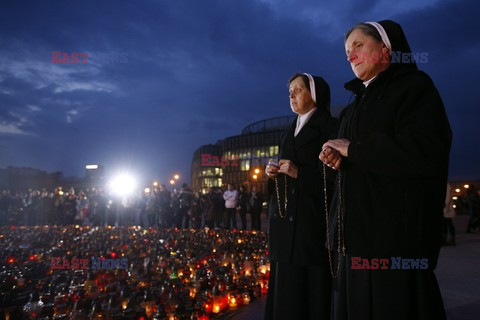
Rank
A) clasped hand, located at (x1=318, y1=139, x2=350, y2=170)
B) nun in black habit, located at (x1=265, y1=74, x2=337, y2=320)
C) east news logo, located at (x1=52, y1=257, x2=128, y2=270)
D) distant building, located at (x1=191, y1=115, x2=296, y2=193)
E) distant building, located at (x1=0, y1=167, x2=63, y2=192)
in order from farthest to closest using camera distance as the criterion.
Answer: distant building, located at (x1=0, y1=167, x2=63, y2=192), distant building, located at (x1=191, y1=115, x2=296, y2=193), east news logo, located at (x1=52, y1=257, x2=128, y2=270), nun in black habit, located at (x1=265, y1=74, x2=337, y2=320), clasped hand, located at (x1=318, y1=139, x2=350, y2=170)

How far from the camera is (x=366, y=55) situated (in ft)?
6.14

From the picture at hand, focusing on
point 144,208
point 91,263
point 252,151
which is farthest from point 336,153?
point 252,151

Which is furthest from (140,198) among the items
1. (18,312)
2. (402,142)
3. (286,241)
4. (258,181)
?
(258,181)

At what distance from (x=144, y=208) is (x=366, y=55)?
16.8 meters

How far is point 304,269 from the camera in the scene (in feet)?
8.46

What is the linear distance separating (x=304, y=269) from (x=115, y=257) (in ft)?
19.1

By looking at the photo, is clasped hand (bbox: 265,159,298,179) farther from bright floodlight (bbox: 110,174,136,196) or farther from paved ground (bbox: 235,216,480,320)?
bright floodlight (bbox: 110,174,136,196)

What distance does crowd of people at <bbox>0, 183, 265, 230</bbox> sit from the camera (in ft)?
50.2

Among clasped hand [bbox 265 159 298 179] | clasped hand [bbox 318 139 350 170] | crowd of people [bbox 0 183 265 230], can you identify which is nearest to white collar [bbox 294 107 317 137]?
clasped hand [bbox 265 159 298 179]

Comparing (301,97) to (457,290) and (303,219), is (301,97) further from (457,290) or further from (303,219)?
(457,290)

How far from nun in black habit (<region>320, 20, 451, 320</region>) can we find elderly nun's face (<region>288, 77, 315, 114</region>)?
0.96 m

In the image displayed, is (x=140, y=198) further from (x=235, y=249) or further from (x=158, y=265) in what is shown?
(x=158, y=265)

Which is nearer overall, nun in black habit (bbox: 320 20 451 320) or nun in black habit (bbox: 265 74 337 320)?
nun in black habit (bbox: 320 20 451 320)

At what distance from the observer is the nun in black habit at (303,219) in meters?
2.52
